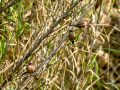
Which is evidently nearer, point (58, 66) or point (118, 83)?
point (58, 66)

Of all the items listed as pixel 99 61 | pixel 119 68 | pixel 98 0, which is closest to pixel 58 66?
pixel 98 0

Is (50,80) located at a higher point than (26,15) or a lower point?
lower

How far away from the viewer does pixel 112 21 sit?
104 inches

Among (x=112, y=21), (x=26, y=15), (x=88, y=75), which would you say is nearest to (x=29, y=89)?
(x=88, y=75)

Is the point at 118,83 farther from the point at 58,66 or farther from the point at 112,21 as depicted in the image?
the point at 58,66

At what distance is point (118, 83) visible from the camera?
236 cm

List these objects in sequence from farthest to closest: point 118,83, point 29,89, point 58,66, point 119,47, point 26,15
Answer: point 119,47, point 118,83, point 26,15, point 58,66, point 29,89

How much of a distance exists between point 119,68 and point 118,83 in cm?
21

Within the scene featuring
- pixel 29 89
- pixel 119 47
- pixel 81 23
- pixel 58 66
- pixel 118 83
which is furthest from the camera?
pixel 119 47

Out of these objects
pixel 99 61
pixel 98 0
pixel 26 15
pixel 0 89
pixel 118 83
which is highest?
pixel 98 0

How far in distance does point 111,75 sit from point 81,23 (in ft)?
5.61

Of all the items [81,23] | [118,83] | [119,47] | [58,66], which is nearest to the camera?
[81,23]

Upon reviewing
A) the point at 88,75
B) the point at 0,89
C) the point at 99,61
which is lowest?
the point at 99,61

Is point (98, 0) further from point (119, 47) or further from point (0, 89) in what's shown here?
point (119, 47)
